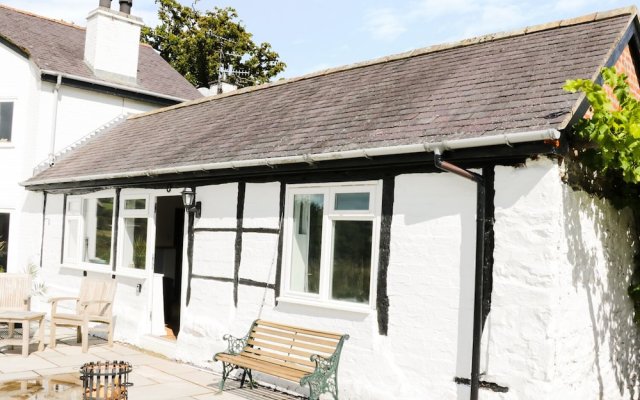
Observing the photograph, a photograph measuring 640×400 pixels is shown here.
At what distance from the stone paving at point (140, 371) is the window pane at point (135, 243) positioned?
1385 millimetres

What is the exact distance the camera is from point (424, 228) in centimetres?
610

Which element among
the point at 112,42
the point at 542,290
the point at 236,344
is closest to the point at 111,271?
the point at 236,344

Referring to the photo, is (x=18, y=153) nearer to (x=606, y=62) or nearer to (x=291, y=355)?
(x=291, y=355)

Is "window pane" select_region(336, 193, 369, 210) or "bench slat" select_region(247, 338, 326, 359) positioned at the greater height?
"window pane" select_region(336, 193, 369, 210)

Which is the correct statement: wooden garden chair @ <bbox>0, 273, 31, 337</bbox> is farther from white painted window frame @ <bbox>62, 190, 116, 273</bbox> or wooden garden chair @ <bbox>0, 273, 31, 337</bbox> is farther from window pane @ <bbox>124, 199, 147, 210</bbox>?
window pane @ <bbox>124, 199, 147, 210</bbox>

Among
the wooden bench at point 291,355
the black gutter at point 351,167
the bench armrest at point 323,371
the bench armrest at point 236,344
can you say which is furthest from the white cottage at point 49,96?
the bench armrest at point 323,371

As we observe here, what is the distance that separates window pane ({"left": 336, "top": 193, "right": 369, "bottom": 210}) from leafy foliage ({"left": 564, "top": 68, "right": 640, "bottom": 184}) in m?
2.30

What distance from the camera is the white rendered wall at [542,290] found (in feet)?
17.3

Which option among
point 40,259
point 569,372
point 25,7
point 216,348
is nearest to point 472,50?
point 569,372

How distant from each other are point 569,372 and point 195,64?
1059 inches

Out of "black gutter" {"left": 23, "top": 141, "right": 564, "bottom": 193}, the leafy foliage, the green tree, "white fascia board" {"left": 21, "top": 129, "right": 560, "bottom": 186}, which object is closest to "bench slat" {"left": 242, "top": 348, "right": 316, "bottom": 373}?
"black gutter" {"left": 23, "top": 141, "right": 564, "bottom": 193}

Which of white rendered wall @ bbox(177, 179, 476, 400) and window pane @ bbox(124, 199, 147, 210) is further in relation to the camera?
window pane @ bbox(124, 199, 147, 210)

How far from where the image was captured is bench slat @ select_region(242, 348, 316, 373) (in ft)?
21.5

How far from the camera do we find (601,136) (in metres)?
5.43
